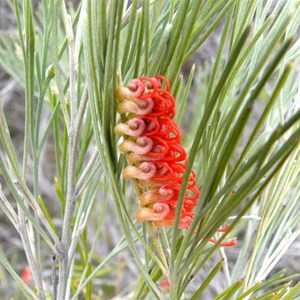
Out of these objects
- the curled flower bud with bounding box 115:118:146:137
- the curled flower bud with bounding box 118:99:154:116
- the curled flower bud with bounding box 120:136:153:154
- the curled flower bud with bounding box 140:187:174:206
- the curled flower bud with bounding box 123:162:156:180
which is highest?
the curled flower bud with bounding box 118:99:154:116

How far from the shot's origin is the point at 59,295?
0.51 m

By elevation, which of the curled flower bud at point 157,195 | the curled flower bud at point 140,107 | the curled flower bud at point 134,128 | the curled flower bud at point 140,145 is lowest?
the curled flower bud at point 157,195

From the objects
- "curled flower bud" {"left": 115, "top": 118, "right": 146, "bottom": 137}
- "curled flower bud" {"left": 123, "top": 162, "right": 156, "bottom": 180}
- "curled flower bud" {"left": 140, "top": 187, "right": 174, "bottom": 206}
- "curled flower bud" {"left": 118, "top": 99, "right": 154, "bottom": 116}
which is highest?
"curled flower bud" {"left": 118, "top": 99, "right": 154, "bottom": 116}

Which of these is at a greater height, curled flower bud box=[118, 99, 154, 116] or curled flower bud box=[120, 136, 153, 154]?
curled flower bud box=[118, 99, 154, 116]

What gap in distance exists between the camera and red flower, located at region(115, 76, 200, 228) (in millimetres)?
377

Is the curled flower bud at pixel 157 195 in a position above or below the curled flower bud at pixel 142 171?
below

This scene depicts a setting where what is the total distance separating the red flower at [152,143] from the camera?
0.38 metres

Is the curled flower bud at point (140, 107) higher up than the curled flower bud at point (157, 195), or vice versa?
the curled flower bud at point (140, 107)

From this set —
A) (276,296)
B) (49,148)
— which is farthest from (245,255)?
(49,148)

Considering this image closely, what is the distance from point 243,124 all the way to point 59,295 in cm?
Answer: 31

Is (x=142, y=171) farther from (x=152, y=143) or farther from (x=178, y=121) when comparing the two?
(x=178, y=121)

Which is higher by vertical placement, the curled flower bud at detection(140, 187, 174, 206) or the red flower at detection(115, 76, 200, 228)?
the red flower at detection(115, 76, 200, 228)

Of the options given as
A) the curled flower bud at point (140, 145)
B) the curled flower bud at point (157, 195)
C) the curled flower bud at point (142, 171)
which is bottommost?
the curled flower bud at point (157, 195)

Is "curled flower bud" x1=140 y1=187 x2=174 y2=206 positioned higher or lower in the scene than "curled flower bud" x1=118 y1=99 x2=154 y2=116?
lower
